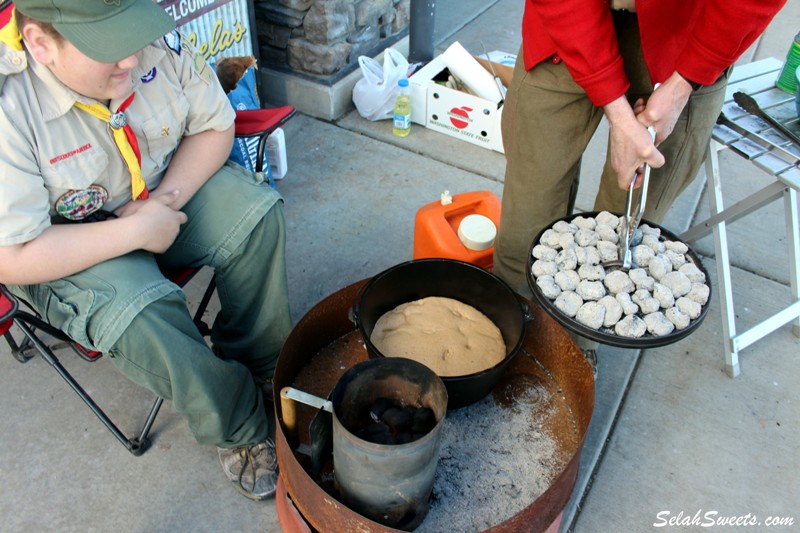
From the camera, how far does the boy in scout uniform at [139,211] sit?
143 centimetres

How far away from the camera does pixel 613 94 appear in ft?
5.32

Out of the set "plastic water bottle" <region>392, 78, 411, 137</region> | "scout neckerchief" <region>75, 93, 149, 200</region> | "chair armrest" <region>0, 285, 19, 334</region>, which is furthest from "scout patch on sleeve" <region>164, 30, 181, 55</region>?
"plastic water bottle" <region>392, 78, 411, 137</region>

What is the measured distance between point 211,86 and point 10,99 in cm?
57

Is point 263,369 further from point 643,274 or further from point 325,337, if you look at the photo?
point 643,274

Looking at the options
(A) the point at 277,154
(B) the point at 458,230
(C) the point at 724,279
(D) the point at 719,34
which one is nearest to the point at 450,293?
(B) the point at 458,230

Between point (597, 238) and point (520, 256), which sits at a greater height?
point (597, 238)

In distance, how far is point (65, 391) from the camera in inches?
85.7

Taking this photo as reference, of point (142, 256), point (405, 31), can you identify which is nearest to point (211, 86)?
point (142, 256)

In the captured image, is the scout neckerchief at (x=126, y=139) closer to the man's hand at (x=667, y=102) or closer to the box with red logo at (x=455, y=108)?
the man's hand at (x=667, y=102)

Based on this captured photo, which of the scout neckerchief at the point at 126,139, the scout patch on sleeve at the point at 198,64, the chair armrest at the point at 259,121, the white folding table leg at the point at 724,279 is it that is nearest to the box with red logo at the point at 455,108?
the white folding table leg at the point at 724,279

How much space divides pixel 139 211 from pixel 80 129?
0.82 ft

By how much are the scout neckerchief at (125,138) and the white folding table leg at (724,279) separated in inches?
80.0
